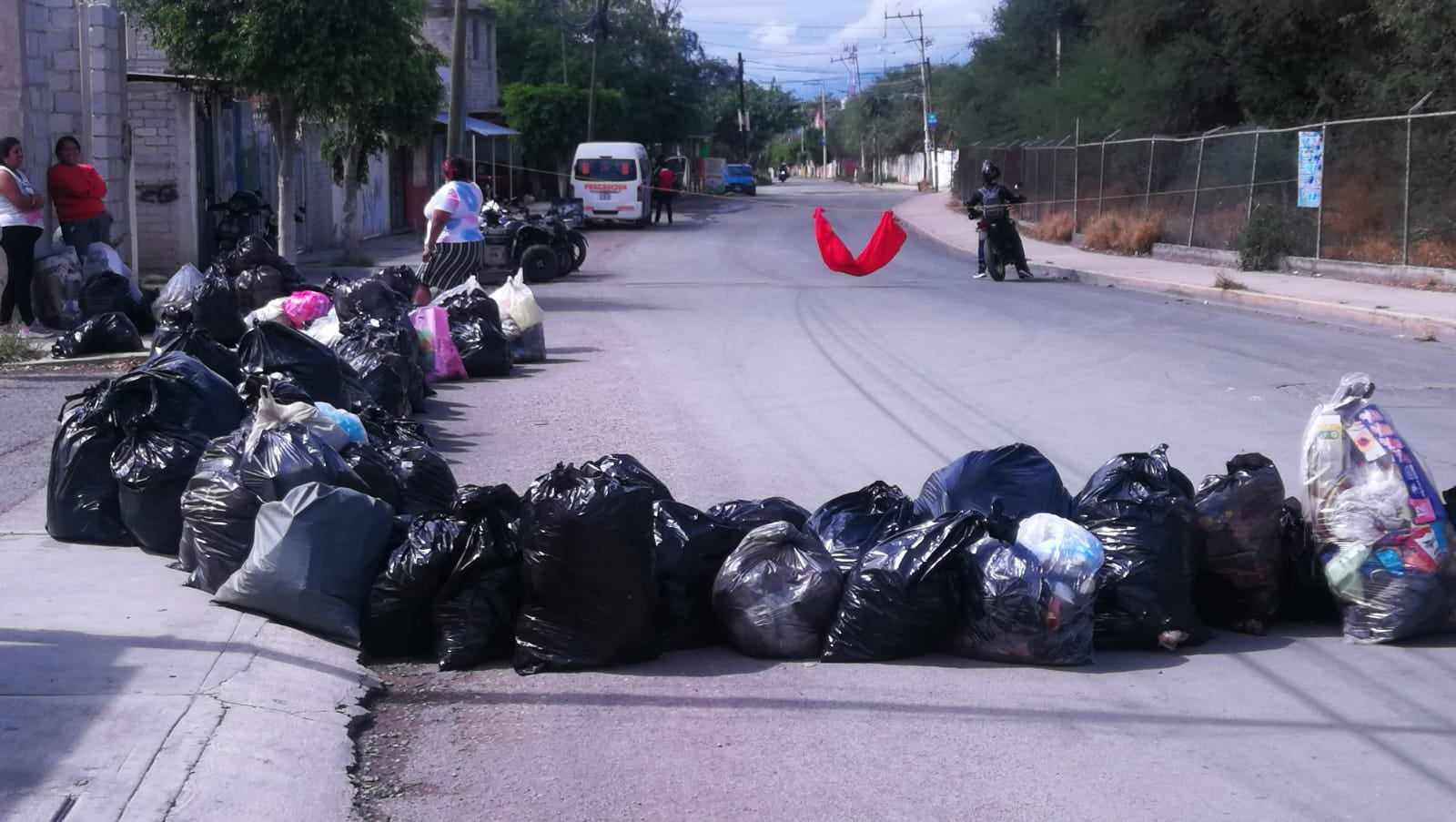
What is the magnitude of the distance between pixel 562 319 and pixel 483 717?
41.9 ft

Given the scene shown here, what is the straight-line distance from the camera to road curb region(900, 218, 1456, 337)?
52.6 feet

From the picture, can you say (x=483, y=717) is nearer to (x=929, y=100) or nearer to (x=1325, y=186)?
(x=1325, y=186)

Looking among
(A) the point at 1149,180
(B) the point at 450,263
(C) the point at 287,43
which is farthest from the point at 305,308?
(A) the point at 1149,180

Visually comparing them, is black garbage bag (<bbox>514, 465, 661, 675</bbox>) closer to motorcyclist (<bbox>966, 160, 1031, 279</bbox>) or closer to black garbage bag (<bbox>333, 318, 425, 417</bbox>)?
black garbage bag (<bbox>333, 318, 425, 417</bbox>)

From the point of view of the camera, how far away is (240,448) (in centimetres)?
618

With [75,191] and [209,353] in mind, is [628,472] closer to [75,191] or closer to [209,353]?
[209,353]

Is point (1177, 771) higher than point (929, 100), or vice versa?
point (929, 100)

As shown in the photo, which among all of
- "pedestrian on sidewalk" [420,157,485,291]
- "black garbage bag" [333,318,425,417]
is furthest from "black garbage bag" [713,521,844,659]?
"pedestrian on sidewalk" [420,157,485,291]

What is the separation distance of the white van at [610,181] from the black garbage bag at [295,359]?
109ft

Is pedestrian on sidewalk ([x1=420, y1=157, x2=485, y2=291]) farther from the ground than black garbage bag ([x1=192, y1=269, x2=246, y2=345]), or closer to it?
farther from the ground

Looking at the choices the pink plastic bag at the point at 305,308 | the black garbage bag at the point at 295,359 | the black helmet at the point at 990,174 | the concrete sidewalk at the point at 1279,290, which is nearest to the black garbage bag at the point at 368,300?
the pink plastic bag at the point at 305,308

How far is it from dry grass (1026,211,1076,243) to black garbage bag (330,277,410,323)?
2461 cm

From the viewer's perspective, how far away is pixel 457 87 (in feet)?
82.4

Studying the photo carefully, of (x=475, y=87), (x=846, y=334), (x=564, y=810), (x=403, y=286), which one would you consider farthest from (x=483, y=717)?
(x=475, y=87)
